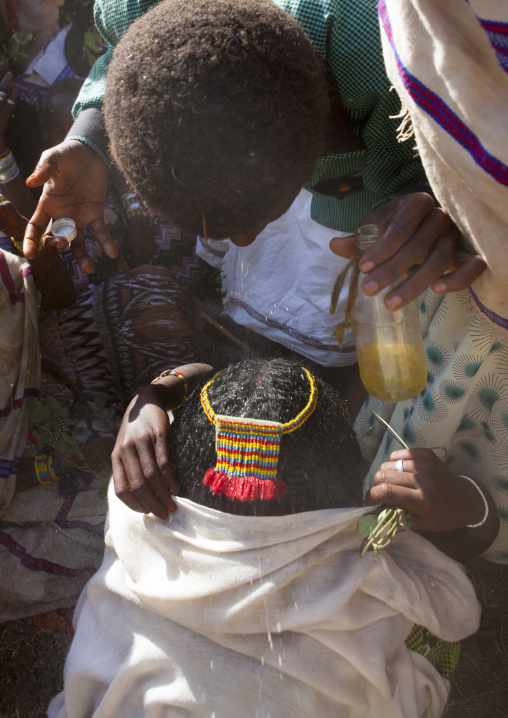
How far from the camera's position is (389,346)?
1613 millimetres

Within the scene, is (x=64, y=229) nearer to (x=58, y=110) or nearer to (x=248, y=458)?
(x=248, y=458)

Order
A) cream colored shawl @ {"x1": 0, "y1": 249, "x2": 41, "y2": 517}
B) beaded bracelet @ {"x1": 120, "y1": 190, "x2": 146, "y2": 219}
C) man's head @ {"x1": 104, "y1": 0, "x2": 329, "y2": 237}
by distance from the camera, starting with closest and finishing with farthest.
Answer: man's head @ {"x1": 104, "y1": 0, "x2": 329, "y2": 237} → cream colored shawl @ {"x1": 0, "y1": 249, "x2": 41, "y2": 517} → beaded bracelet @ {"x1": 120, "y1": 190, "x2": 146, "y2": 219}

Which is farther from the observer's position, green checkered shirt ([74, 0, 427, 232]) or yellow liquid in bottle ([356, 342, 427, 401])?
yellow liquid in bottle ([356, 342, 427, 401])

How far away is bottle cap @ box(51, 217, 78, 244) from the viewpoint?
1998 mm

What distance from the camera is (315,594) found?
52.5 inches

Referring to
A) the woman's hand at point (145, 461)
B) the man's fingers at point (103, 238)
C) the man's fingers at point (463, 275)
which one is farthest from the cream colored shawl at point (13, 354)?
the man's fingers at point (463, 275)

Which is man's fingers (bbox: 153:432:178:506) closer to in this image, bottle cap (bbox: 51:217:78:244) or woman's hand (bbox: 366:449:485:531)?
woman's hand (bbox: 366:449:485:531)

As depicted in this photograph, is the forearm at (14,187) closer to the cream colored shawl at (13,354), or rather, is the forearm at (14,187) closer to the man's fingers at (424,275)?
the cream colored shawl at (13,354)

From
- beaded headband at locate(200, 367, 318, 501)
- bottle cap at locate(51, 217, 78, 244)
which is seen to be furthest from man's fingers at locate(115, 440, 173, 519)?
bottle cap at locate(51, 217, 78, 244)

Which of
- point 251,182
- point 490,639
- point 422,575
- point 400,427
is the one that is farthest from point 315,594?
point 490,639

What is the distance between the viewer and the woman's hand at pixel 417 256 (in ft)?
4.13

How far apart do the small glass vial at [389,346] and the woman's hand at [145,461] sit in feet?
1.99

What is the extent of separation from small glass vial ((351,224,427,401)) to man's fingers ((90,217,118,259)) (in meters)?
0.89

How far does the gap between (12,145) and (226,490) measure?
275 centimetres
